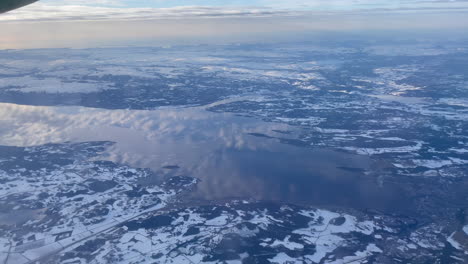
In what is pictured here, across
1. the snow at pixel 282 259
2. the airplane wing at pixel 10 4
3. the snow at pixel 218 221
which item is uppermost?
the airplane wing at pixel 10 4

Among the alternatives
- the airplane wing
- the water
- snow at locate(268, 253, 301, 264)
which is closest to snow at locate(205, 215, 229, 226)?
the water

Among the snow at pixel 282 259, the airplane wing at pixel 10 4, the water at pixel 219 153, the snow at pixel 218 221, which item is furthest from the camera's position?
the water at pixel 219 153

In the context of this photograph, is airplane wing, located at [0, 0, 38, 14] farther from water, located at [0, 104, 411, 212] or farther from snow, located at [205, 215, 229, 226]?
water, located at [0, 104, 411, 212]

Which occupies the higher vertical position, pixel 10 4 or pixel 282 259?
pixel 10 4

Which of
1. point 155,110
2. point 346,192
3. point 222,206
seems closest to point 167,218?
point 222,206

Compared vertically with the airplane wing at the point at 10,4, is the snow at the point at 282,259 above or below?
below

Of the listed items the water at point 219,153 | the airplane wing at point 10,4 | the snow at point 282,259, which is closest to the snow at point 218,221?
the water at point 219,153

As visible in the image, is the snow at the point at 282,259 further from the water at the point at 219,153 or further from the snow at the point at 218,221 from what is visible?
the water at the point at 219,153

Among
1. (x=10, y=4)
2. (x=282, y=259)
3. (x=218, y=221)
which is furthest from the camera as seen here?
(x=218, y=221)

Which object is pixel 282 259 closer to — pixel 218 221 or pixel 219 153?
pixel 218 221

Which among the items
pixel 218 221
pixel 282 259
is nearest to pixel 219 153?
pixel 218 221

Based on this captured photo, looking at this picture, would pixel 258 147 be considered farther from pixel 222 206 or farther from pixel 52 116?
pixel 52 116
